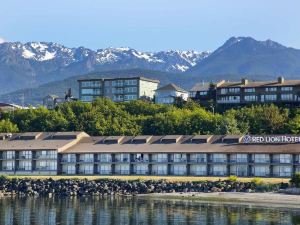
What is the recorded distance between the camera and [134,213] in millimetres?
76062

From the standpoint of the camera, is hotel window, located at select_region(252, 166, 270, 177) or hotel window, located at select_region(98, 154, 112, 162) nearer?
hotel window, located at select_region(252, 166, 270, 177)

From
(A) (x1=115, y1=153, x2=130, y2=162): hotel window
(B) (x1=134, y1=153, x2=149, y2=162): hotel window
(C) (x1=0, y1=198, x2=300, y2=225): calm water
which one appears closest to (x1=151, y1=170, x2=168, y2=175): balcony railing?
(B) (x1=134, y1=153, x2=149, y2=162): hotel window

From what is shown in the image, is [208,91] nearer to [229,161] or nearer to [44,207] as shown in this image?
[229,161]

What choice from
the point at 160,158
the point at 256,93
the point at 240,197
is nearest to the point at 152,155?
the point at 160,158

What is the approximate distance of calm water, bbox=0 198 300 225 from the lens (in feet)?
230

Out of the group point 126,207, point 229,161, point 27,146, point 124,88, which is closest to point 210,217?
point 126,207

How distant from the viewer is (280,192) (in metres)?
90.3

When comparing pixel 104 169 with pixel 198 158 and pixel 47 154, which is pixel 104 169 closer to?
pixel 47 154

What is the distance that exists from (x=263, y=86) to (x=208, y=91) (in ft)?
55.9

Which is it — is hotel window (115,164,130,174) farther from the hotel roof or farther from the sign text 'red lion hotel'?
the sign text 'red lion hotel'

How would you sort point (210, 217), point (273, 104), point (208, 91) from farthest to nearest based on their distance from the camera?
point (208, 91), point (273, 104), point (210, 217)

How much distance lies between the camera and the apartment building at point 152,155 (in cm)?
10706

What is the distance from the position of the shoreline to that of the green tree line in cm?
3682

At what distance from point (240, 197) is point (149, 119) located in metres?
55.1
